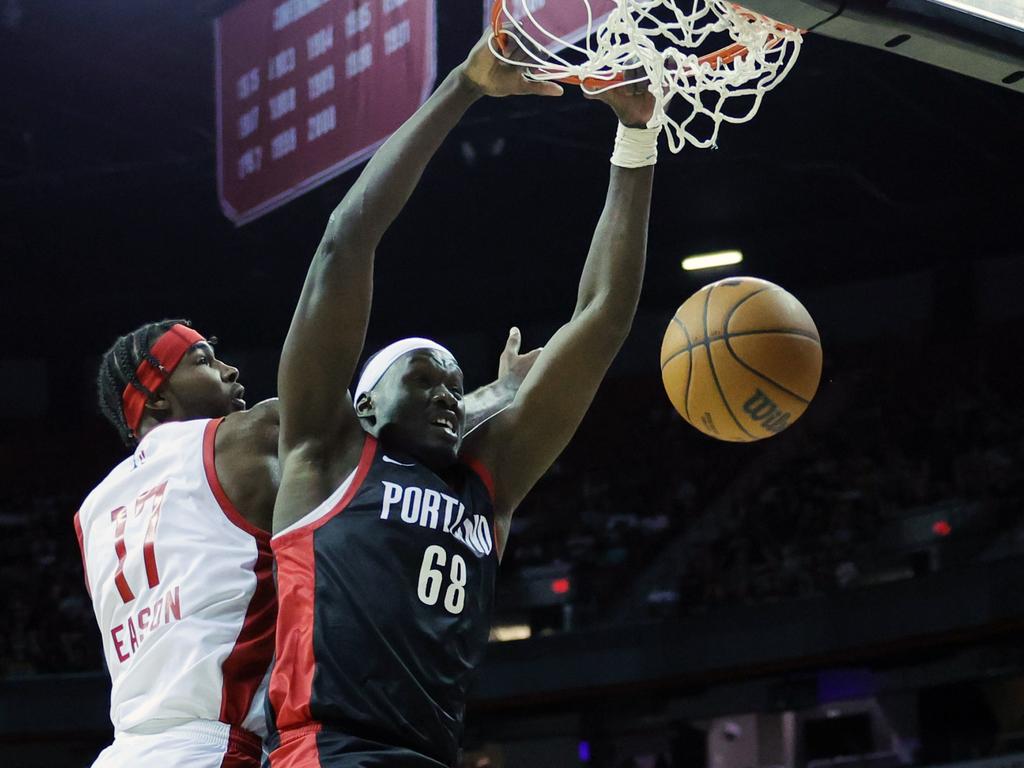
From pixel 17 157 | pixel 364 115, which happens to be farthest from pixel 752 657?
pixel 17 157

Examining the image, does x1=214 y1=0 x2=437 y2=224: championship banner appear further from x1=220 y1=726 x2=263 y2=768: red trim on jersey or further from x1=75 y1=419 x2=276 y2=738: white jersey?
x1=220 y1=726 x2=263 y2=768: red trim on jersey

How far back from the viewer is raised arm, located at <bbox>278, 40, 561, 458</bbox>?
256 cm

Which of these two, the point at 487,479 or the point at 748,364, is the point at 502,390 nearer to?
the point at 487,479

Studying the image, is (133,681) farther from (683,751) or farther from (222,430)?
(683,751)

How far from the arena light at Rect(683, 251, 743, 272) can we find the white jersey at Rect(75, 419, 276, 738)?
37.4ft

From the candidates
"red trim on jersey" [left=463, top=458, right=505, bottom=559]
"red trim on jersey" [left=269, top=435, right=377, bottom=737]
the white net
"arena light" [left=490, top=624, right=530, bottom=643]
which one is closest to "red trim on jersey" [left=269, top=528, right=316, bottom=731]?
"red trim on jersey" [left=269, top=435, right=377, bottom=737]

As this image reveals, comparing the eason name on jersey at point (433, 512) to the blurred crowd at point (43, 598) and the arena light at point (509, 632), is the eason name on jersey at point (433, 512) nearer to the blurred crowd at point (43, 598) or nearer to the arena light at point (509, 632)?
the arena light at point (509, 632)

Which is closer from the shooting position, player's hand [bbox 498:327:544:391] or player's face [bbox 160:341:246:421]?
player's face [bbox 160:341:246:421]

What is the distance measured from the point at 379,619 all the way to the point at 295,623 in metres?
0.15

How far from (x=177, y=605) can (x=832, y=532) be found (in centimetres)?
907

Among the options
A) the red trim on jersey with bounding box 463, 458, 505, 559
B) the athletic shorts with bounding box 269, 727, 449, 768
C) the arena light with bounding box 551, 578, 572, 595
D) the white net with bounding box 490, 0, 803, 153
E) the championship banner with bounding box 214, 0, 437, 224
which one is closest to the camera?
the athletic shorts with bounding box 269, 727, 449, 768

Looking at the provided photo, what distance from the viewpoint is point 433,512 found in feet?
8.46

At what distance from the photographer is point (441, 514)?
2.59 m

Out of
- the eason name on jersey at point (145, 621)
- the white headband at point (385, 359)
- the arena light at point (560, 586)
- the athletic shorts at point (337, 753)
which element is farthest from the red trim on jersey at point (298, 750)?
the arena light at point (560, 586)
